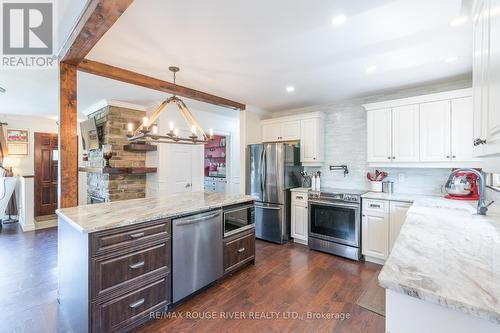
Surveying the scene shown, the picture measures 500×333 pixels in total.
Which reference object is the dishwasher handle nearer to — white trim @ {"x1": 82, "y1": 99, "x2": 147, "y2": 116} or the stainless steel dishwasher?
the stainless steel dishwasher

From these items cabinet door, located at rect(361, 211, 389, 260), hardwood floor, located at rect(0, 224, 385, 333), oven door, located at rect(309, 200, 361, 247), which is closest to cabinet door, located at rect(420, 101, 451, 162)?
cabinet door, located at rect(361, 211, 389, 260)

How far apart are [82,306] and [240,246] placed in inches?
62.7

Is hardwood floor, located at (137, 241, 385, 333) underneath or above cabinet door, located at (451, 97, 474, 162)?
underneath

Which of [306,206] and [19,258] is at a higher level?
[306,206]

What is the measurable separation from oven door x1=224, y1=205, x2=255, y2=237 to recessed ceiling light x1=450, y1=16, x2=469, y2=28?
2.58 metres

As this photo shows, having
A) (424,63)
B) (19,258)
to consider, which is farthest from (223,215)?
(19,258)

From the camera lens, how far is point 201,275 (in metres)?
2.31

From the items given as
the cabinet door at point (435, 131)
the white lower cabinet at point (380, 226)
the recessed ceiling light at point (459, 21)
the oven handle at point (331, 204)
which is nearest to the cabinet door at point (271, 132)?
the oven handle at point (331, 204)

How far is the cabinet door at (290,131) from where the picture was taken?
417cm

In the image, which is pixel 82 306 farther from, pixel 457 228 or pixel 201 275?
pixel 457 228

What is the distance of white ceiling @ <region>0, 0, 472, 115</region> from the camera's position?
5.50 ft

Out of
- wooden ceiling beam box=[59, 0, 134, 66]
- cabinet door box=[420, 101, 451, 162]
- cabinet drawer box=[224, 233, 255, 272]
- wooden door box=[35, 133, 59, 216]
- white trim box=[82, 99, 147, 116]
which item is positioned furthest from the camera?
wooden door box=[35, 133, 59, 216]

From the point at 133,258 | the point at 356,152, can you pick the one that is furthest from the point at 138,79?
the point at 356,152

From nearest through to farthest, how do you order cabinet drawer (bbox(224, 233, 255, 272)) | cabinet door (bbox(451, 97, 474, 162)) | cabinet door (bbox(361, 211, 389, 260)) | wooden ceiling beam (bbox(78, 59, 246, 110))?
1. wooden ceiling beam (bbox(78, 59, 246, 110))
2. cabinet drawer (bbox(224, 233, 255, 272))
3. cabinet door (bbox(451, 97, 474, 162))
4. cabinet door (bbox(361, 211, 389, 260))
